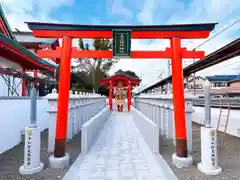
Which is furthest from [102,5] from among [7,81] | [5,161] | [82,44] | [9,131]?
[82,44]

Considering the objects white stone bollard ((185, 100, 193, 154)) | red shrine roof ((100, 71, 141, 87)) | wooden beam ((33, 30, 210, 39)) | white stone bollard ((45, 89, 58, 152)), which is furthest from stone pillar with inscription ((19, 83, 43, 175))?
red shrine roof ((100, 71, 141, 87))

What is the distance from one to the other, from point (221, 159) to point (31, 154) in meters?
3.93

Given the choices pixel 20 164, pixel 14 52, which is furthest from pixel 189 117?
pixel 14 52

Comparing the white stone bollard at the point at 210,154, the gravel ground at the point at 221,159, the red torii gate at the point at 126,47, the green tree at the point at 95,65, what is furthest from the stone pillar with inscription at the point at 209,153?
the green tree at the point at 95,65

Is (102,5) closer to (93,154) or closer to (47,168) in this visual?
(93,154)

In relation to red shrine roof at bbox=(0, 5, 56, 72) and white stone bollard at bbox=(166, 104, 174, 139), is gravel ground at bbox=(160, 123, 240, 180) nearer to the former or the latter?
white stone bollard at bbox=(166, 104, 174, 139)

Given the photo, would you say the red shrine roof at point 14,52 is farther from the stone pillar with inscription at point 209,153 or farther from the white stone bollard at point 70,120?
the stone pillar with inscription at point 209,153

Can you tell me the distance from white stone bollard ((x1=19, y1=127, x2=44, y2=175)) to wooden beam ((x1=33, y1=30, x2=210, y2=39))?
204 cm

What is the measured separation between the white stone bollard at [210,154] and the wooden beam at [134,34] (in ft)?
6.74

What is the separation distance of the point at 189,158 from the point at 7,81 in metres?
7.49

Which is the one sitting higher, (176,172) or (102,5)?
(102,5)

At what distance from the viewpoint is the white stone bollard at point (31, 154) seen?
3.31m

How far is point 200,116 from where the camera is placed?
922 cm

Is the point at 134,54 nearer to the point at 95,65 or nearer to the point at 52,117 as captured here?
the point at 52,117
